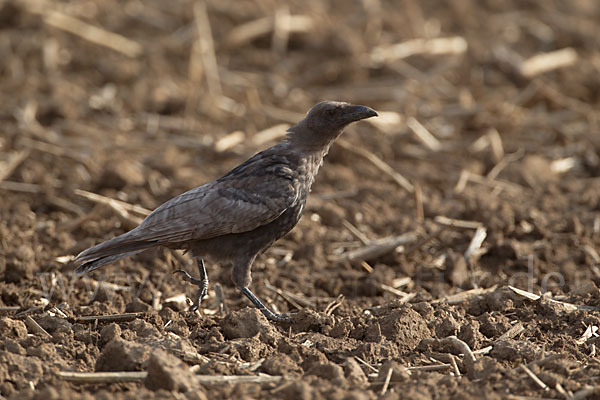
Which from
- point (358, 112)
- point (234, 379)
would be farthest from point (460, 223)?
point (234, 379)

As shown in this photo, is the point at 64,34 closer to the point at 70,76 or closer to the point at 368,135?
the point at 70,76

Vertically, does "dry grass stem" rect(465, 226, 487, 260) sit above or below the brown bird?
below

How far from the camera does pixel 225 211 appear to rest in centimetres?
602

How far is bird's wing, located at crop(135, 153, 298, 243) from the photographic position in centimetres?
596

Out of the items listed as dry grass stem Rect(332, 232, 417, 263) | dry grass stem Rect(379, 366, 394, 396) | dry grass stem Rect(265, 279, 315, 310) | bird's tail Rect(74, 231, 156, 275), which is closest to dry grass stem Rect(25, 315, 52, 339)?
bird's tail Rect(74, 231, 156, 275)

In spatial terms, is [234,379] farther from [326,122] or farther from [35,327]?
[326,122]

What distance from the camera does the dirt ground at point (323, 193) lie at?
4.93 m

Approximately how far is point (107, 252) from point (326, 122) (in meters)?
1.78

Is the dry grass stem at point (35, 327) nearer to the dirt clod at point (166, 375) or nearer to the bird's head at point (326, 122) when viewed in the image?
the dirt clod at point (166, 375)

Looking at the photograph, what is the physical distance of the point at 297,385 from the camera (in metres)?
4.41

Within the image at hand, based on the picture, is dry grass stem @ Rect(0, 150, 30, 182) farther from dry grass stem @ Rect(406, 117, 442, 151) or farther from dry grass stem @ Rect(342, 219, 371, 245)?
dry grass stem @ Rect(406, 117, 442, 151)

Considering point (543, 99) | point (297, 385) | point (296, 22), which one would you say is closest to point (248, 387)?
point (297, 385)

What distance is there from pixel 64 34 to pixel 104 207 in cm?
575

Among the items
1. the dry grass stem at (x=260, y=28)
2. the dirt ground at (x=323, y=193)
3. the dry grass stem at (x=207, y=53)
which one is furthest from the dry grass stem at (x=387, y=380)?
the dry grass stem at (x=260, y=28)
